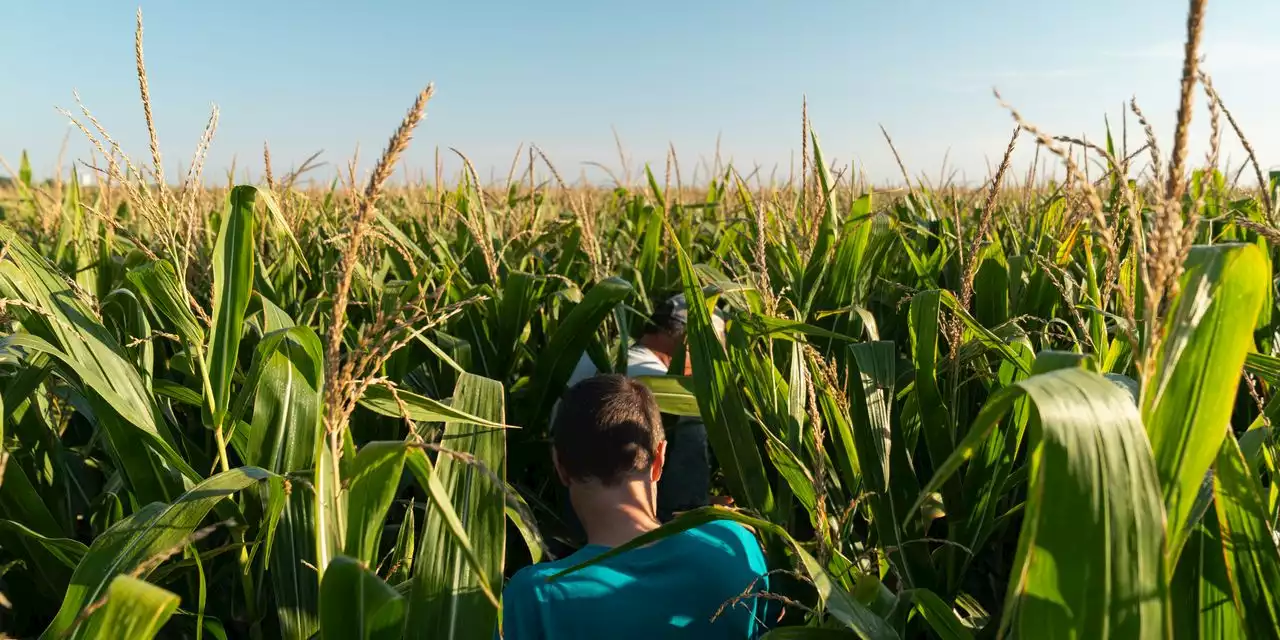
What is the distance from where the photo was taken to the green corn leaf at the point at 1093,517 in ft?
2.02

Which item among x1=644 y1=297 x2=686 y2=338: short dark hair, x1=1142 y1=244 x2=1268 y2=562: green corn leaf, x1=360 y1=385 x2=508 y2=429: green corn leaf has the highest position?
x1=1142 y1=244 x2=1268 y2=562: green corn leaf

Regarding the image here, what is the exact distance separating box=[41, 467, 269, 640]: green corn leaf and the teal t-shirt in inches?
19.5

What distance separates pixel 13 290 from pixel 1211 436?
5.91ft

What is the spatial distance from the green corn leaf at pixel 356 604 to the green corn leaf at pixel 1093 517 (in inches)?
22.8

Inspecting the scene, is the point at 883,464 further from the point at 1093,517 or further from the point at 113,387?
the point at 113,387

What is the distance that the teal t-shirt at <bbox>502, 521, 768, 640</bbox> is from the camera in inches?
52.7

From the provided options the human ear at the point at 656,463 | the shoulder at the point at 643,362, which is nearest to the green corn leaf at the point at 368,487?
the human ear at the point at 656,463

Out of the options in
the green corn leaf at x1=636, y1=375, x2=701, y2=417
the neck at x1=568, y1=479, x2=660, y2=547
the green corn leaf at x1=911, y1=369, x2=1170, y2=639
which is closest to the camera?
the green corn leaf at x1=911, y1=369, x2=1170, y2=639

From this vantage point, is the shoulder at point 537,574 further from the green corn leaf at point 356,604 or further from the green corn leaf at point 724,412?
the green corn leaf at point 356,604

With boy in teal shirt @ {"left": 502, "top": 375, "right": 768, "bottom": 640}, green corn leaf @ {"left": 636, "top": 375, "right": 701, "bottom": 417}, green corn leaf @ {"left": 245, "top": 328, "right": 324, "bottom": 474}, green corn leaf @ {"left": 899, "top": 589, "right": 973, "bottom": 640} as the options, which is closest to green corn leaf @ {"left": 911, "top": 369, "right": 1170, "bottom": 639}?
green corn leaf @ {"left": 899, "top": 589, "right": 973, "bottom": 640}

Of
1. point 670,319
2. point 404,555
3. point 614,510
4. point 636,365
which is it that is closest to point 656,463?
point 614,510

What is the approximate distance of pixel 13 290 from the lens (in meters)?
1.46

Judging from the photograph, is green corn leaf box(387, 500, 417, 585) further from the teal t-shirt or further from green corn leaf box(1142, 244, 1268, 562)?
green corn leaf box(1142, 244, 1268, 562)

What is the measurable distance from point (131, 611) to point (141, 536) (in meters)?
0.34
